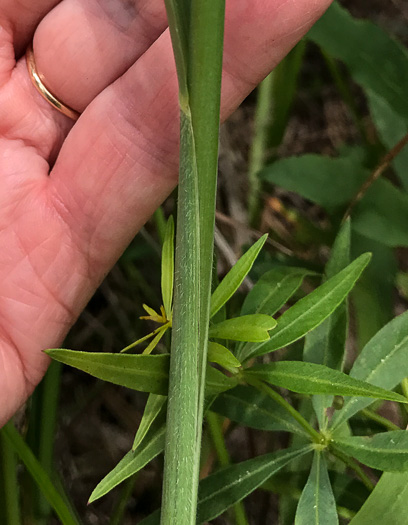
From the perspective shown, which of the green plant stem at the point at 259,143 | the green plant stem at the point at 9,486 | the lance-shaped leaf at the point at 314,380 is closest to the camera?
the lance-shaped leaf at the point at 314,380

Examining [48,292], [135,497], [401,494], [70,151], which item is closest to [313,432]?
[401,494]

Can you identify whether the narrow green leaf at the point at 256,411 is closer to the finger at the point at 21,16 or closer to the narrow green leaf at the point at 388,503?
the narrow green leaf at the point at 388,503

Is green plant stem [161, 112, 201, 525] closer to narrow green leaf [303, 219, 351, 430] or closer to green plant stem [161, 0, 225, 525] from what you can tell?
green plant stem [161, 0, 225, 525]

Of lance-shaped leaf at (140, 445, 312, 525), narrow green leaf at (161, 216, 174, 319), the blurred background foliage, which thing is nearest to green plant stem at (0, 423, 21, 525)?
the blurred background foliage

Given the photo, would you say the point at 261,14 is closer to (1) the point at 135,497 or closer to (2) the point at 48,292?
(2) the point at 48,292

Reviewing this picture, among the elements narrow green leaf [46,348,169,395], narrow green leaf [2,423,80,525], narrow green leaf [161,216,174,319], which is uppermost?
narrow green leaf [161,216,174,319]

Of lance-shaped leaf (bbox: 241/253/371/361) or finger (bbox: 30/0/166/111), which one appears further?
finger (bbox: 30/0/166/111)

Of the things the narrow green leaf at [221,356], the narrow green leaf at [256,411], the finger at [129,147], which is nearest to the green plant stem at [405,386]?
the narrow green leaf at [256,411]
